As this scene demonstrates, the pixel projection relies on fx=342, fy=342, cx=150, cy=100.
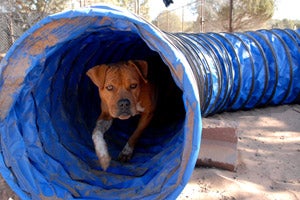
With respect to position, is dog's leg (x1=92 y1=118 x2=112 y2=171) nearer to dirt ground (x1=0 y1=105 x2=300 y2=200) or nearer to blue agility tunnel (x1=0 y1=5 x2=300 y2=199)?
blue agility tunnel (x1=0 y1=5 x2=300 y2=199)

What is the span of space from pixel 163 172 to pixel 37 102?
5.17 ft

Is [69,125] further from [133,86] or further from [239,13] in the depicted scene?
[239,13]

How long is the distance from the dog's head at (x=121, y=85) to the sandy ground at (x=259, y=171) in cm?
110

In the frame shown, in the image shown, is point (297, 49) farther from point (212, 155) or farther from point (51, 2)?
point (51, 2)

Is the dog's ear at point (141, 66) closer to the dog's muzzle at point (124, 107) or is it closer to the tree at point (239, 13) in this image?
the dog's muzzle at point (124, 107)

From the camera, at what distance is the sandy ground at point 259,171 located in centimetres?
353

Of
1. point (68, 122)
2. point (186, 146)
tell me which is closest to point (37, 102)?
point (68, 122)

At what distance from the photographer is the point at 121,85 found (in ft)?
13.4

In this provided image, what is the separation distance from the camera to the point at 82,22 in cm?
304

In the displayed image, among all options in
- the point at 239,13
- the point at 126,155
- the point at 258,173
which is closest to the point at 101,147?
the point at 126,155

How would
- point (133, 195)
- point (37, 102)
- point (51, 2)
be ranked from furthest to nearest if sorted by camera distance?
1. point (51, 2)
2. point (37, 102)
3. point (133, 195)

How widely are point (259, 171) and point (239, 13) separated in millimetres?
19584

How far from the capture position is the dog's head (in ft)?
12.8

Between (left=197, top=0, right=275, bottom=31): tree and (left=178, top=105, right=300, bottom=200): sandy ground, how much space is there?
17.1m
